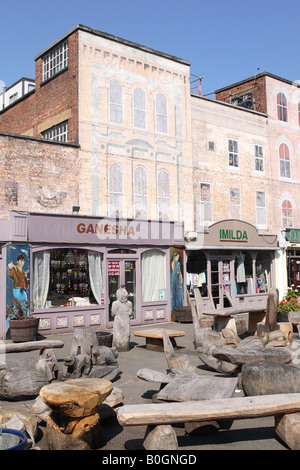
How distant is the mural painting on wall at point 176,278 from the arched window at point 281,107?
33.2 ft

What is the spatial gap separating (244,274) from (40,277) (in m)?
9.45

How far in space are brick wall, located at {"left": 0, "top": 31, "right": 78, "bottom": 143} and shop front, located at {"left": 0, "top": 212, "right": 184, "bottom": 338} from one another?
3535 mm

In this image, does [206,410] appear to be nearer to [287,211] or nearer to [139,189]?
[139,189]

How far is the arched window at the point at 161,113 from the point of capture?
17.6 m

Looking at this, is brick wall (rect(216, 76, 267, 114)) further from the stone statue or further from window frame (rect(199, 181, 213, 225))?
the stone statue

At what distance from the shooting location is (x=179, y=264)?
17000mm

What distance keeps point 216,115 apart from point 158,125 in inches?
133

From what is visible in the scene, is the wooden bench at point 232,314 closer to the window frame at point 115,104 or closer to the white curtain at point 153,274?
the white curtain at point 153,274

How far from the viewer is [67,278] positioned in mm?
14258

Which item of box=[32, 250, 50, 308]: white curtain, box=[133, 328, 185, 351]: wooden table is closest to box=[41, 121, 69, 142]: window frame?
box=[32, 250, 50, 308]: white curtain

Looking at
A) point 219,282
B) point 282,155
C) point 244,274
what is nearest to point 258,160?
point 282,155

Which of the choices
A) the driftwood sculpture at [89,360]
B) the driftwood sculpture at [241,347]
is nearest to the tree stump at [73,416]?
the driftwood sculpture at [89,360]

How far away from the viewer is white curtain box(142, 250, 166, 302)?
1600 centimetres
